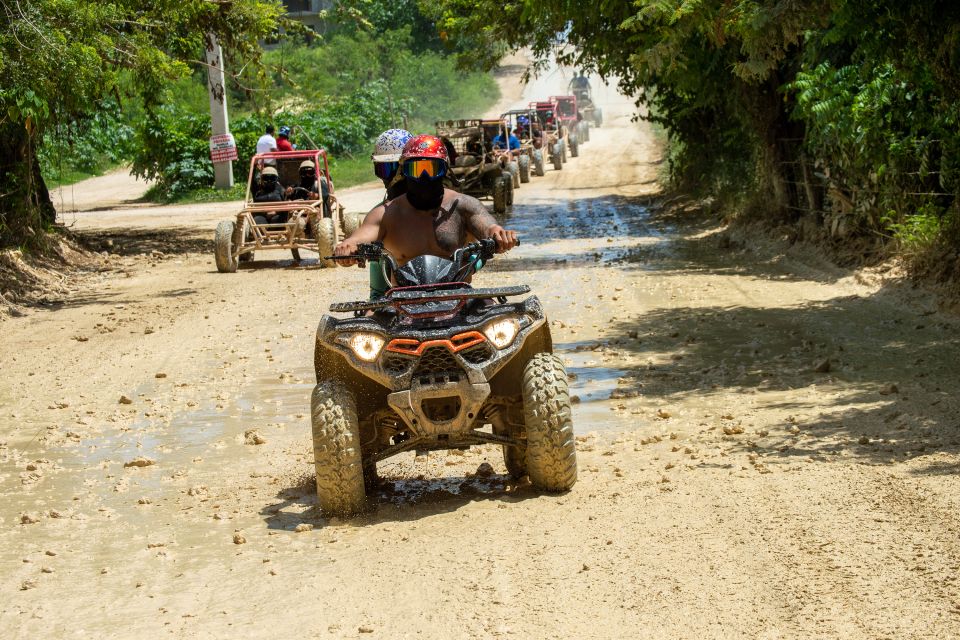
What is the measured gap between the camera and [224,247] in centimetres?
1691

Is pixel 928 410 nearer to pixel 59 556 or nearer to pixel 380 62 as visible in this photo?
pixel 59 556

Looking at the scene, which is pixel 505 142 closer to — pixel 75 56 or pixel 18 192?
pixel 18 192

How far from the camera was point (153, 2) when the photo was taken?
16438 millimetres

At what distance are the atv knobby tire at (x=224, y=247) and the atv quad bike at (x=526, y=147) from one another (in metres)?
14.7

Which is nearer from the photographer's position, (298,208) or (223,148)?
(298,208)

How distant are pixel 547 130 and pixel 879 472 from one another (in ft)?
106

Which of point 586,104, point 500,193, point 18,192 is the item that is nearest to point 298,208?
point 18,192

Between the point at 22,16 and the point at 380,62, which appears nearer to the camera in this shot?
the point at 22,16

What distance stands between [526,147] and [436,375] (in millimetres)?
27501

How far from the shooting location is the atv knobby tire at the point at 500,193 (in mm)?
24219

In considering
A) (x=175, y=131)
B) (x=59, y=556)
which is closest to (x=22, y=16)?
(x=59, y=556)

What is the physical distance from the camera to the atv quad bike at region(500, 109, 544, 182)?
31.4 m

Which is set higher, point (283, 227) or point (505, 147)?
point (505, 147)

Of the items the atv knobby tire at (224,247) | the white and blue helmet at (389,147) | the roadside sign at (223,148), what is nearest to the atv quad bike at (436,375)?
the white and blue helmet at (389,147)
